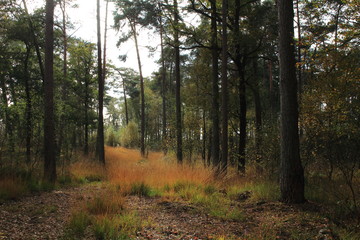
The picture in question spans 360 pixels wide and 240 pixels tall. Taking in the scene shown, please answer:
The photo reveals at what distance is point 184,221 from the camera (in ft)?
12.8

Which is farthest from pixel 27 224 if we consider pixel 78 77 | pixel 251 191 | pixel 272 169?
pixel 78 77

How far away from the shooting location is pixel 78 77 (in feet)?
49.2

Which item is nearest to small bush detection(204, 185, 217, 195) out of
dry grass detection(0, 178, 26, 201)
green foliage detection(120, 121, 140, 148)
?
dry grass detection(0, 178, 26, 201)

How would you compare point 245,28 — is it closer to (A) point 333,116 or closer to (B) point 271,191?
(A) point 333,116

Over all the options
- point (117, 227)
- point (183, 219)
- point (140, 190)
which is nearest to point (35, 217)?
point (117, 227)

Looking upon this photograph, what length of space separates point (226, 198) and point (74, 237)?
3.44 metres

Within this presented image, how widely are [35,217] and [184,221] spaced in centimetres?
259

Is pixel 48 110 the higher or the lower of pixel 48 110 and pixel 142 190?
the higher

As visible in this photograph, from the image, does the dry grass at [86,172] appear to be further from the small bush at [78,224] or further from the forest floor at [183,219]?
the small bush at [78,224]

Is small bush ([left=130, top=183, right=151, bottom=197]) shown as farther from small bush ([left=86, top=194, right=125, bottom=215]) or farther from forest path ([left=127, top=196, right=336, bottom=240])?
small bush ([left=86, top=194, right=125, bottom=215])

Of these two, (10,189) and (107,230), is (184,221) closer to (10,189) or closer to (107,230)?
(107,230)

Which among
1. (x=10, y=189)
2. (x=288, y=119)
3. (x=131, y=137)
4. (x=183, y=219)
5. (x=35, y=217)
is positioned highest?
(x=288, y=119)

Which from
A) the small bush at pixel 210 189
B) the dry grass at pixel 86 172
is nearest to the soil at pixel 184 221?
the small bush at pixel 210 189

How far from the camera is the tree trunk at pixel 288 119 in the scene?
440 cm
